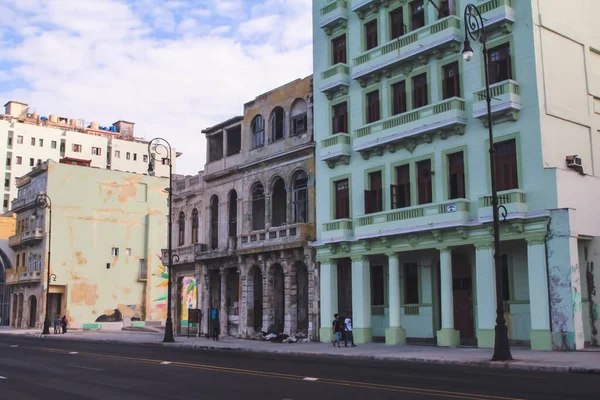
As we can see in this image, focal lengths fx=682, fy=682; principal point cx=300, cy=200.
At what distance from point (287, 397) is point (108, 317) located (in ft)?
202

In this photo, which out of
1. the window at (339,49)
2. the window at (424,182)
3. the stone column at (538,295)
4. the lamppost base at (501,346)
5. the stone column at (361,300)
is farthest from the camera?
the window at (339,49)

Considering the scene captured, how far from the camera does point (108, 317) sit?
7006 cm

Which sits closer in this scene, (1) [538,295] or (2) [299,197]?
(1) [538,295]

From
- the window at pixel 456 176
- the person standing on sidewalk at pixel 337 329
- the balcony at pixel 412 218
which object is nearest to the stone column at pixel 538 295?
the balcony at pixel 412 218

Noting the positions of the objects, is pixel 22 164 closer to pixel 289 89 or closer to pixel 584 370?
pixel 289 89

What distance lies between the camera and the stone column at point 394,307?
30.8 m

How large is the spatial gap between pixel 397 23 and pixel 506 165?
977 cm

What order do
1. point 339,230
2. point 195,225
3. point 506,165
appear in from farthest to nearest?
point 195,225 < point 339,230 < point 506,165

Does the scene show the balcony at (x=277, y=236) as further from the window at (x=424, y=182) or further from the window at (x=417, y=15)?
the window at (x=417, y=15)

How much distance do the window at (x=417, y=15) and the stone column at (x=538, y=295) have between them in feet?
39.1

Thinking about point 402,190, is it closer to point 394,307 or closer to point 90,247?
point 394,307

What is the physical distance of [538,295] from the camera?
25.5 m

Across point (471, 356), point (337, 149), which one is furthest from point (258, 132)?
point (471, 356)

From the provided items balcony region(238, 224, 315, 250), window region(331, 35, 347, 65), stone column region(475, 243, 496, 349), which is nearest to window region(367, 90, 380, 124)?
window region(331, 35, 347, 65)
